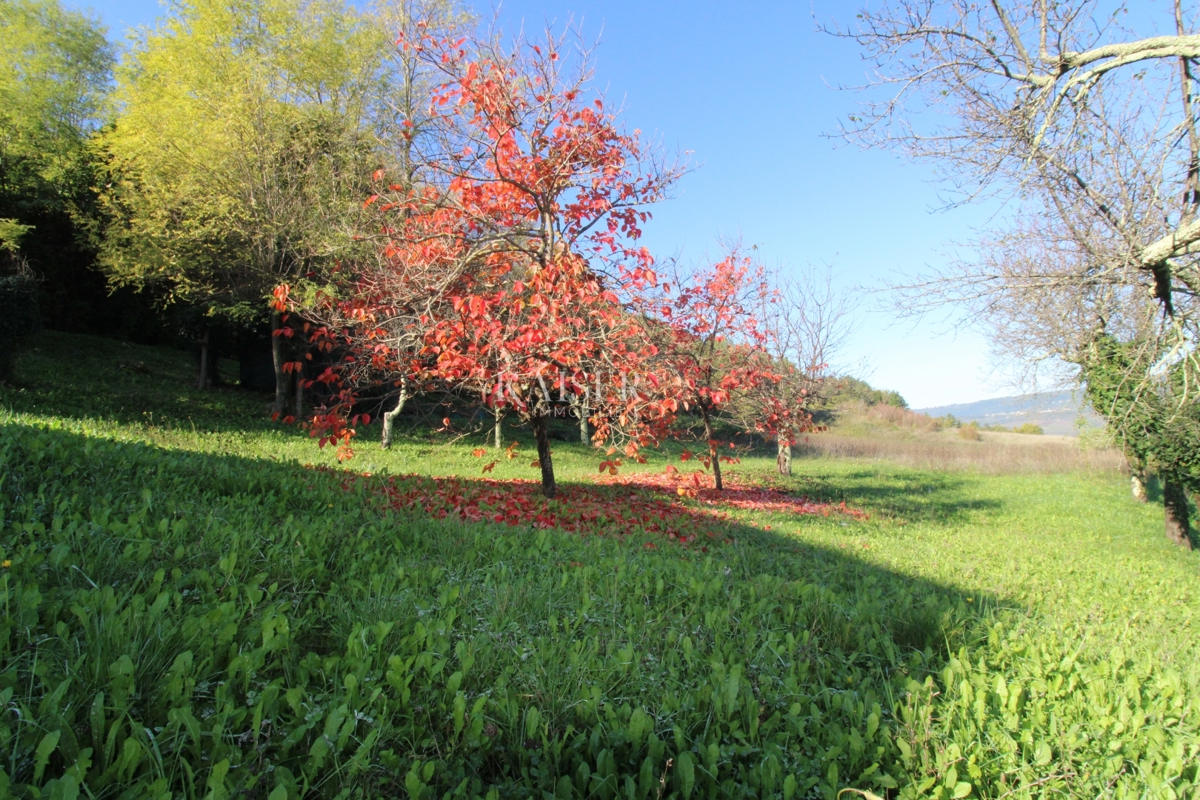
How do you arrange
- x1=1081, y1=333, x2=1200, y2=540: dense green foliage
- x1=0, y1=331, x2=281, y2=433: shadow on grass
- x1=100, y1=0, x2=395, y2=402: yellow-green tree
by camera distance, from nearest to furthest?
x1=1081, y1=333, x2=1200, y2=540: dense green foliage < x1=0, y1=331, x2=281, y2=433: shadow on grass < x1=100, y1=0, x2=395, y2=402: yellow-green tree

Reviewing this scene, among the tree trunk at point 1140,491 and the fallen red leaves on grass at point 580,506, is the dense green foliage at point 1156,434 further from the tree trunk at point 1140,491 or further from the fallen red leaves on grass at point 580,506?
the tree trunk at point 1140,491

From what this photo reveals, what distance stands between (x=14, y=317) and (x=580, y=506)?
34.9 ft

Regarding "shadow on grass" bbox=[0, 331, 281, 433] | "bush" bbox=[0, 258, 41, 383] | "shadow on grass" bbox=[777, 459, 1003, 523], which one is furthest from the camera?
"shadow on grass" bbox=[777, 459, 1003, 523]

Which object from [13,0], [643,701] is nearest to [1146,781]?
[643,701]

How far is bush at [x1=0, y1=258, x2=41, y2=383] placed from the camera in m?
10.5

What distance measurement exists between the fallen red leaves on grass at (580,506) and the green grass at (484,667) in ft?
4.59

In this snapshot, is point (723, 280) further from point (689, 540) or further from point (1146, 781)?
point (1146, 781)

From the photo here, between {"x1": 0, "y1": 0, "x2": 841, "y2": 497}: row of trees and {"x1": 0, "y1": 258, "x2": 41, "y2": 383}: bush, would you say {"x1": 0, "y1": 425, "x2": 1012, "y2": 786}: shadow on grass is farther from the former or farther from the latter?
{"x1": 0, "y1": 258, "x2": 41, "y2": 383}: bush

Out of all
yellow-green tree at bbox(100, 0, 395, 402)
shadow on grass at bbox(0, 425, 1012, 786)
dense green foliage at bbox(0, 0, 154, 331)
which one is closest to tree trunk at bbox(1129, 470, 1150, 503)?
shadow on grass at bbox(0, 425, 1012, 786)

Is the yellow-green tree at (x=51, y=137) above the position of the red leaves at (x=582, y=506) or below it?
above

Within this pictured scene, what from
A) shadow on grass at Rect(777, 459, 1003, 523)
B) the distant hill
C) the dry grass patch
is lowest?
shadow on grass at Rect(777, 459, 1003, 523)

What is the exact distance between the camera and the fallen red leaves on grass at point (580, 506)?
650 centimetres

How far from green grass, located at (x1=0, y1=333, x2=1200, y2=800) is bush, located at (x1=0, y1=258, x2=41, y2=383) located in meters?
8.45

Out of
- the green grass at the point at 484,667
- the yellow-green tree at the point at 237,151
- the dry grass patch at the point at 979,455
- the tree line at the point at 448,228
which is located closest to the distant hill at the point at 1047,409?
the tree line at the point at 448,228
